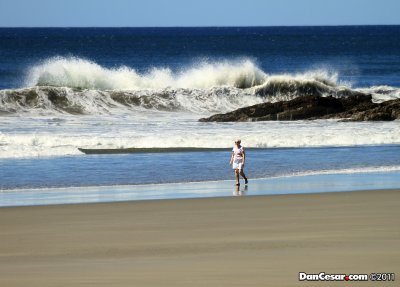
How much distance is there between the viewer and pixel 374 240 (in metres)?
10.4

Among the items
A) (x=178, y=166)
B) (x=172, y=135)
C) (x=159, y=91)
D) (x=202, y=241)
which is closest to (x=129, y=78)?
(x=159, y=91)

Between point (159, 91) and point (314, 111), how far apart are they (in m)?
9.63

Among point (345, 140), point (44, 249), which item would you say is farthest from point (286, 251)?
point (345, 140)

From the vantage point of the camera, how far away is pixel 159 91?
123ft

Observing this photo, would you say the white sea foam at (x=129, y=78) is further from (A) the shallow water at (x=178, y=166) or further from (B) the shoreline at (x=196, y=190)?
(B) the shoreline at (x=196, y=190)

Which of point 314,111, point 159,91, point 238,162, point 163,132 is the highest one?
point 159,91

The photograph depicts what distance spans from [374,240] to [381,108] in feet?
62.3

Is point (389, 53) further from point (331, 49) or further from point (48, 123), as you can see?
point (48, 123)

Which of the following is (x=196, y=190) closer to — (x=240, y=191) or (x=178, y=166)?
(x=240, y=191)

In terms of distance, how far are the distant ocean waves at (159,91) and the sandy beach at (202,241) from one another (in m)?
20.9

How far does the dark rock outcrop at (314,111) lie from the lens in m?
28.5

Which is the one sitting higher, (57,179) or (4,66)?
(4,66)

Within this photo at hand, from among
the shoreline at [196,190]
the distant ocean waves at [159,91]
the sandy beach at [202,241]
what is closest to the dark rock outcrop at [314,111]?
the distant ocean waves at [159,91]

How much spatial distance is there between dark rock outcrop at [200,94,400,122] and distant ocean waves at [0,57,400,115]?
248 inches
